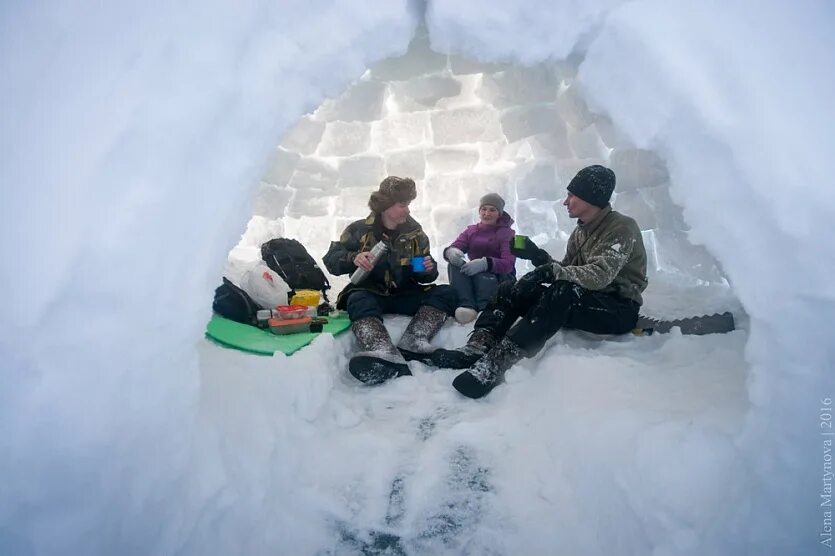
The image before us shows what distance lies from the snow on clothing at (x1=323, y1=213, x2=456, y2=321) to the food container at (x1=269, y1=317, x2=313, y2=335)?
0.94ft

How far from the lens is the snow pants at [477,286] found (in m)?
2.98

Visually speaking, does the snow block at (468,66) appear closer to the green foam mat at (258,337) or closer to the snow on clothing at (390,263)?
the snow on clothing at (390,263)

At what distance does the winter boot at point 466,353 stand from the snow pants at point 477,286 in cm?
60

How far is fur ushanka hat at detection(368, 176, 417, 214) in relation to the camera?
9.13 feet

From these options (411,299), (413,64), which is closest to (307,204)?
(413,64)

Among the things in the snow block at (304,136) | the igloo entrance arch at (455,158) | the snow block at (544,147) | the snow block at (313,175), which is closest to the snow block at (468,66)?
the igloo entrance arch at (455,158)

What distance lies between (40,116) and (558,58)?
202 cm

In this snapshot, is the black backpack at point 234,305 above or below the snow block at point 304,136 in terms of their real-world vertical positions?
below

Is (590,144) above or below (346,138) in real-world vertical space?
above

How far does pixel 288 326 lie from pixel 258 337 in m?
0.19

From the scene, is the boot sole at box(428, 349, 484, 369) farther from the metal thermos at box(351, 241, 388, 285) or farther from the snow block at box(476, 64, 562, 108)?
the snow block at box(476, 64, 562, 108)

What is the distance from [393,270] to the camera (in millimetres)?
2811

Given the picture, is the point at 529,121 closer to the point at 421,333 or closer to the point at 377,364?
the point at 421,333

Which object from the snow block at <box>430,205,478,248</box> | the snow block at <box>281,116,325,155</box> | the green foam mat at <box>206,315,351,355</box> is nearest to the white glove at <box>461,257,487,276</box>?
the green foam mat at <box>206,315,351,355</box>
